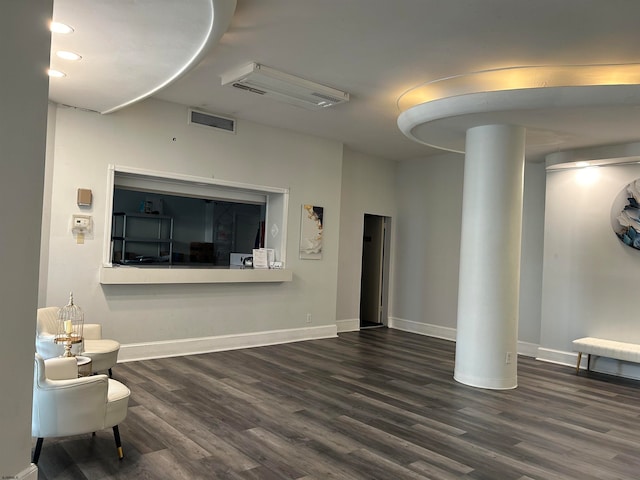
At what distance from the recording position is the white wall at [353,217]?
8969 millimetres

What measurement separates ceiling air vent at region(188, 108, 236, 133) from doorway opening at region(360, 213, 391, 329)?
12.7ft

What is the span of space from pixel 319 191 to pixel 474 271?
129 inches

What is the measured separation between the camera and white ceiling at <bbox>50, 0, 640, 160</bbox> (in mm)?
3555

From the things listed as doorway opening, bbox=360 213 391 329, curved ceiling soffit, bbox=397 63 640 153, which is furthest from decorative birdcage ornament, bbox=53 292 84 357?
doorway opening, bbox=360 213 391 329

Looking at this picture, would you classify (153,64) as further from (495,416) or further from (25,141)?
(495,416)

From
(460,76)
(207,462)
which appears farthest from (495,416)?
(460,76)

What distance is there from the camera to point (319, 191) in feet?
26.7

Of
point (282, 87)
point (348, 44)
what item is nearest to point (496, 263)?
point (348, 44)

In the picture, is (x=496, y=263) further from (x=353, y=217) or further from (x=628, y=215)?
(x=353, y=217)

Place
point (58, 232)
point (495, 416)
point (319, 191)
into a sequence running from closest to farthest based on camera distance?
point (495, 416) → point (58, 232) → point (319, 191)

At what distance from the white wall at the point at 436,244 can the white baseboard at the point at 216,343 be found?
77.4 inches

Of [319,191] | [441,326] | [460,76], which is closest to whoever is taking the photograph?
[460,76]

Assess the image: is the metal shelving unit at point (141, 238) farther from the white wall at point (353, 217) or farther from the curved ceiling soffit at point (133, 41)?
the white wall at point (353, 217)

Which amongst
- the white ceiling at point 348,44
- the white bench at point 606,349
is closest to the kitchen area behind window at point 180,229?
the white ceiling at point 348,44
